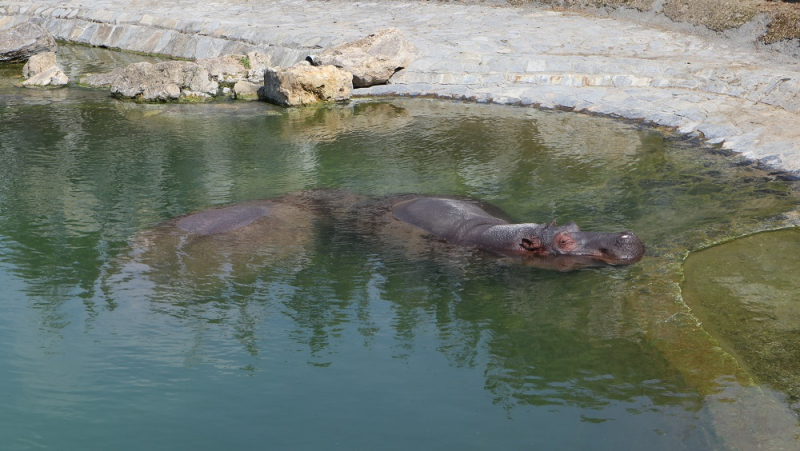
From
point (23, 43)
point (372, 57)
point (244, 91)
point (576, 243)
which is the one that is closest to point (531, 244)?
point (576, 243)

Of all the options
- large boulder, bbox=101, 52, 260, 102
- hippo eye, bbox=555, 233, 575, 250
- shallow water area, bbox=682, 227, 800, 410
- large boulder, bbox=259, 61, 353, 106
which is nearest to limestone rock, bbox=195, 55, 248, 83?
large boulder, bbox=101, 52, 260, 102

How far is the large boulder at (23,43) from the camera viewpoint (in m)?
20.5

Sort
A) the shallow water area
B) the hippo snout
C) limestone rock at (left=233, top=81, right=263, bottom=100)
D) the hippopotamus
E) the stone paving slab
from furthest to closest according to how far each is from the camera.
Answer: limestone rock at (left=233, top=81, right=263, bottom=100) < the stone paving slab < the hippopotamus < the hippo snout < the shallow water area

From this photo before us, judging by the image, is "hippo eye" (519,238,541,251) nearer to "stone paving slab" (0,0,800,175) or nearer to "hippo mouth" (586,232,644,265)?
"hippo mouth" (586,232,644,265)

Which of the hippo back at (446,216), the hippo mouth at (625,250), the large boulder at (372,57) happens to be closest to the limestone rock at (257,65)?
the large boulder at (372,57)

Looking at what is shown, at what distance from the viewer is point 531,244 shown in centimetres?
872

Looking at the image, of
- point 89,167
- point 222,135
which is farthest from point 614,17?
point 89,167

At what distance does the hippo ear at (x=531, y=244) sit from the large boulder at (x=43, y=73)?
1302cm

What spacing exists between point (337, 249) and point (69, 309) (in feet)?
9.11

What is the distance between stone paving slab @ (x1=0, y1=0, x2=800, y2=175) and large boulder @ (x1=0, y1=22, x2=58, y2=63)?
2.07 metres

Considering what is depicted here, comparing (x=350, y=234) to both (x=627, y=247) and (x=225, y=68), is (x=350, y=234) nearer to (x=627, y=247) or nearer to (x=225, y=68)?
(x=627, y=247)

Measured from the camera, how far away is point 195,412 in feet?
19.5

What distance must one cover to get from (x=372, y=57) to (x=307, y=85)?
1.60m

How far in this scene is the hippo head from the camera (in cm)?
825
